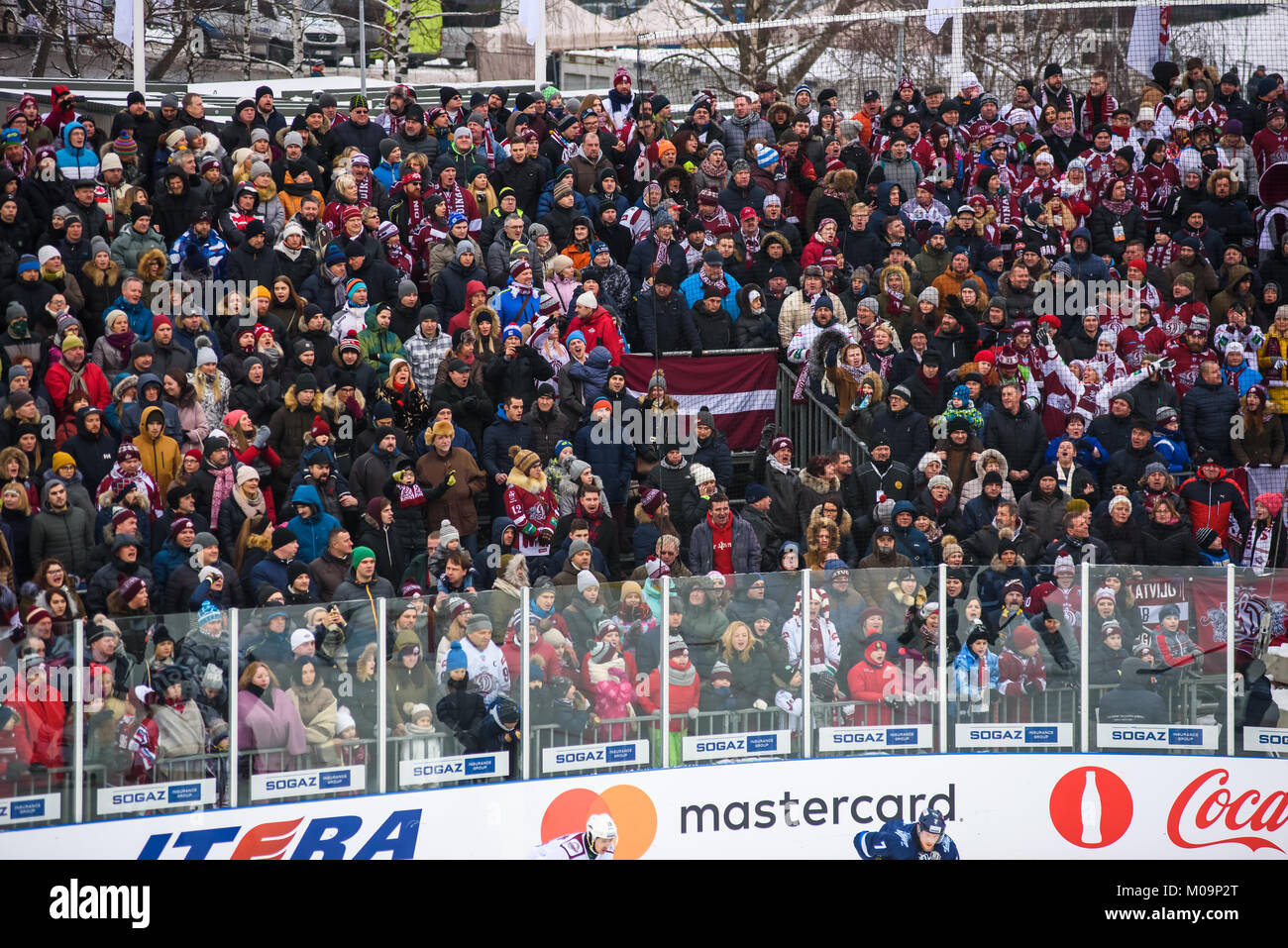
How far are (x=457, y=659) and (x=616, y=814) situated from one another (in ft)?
4.80

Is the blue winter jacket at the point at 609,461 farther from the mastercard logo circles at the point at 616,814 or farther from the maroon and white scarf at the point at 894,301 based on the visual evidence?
the maroon and white scarf at the point at 894,301

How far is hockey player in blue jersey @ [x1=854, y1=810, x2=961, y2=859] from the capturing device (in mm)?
11391

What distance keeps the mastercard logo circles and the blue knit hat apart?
1056mm

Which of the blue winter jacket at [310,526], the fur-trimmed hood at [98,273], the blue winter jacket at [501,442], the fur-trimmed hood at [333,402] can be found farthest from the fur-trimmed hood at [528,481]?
the fur-trimmed hood at [98,273]

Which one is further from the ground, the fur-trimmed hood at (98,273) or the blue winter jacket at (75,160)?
the blue winter jacket at (75,160)

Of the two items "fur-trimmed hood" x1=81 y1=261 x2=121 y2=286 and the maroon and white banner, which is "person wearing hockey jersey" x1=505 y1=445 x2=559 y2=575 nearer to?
"fur-trimmed hood" x1=81 y1=261 x2=121 y2=286

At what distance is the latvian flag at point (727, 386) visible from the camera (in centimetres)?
1396

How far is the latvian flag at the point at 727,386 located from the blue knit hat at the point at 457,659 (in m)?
3.59

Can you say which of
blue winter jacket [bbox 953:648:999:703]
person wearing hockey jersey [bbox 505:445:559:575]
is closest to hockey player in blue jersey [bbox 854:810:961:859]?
blue winter jacket [bbox 953:648:999:703]

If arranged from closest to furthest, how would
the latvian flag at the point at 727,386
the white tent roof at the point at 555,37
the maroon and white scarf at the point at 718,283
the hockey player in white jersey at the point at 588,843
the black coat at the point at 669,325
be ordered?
the hockey player in white jersey at the point at 588,843 < the latvian flag at the point at 727,386 < the black coat at the point at 669,325 < the maroon and white scarf at the point at 718,283 < the white tent roof at the point at 555,37

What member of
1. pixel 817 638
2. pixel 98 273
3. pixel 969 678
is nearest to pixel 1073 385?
pixel 969 678
